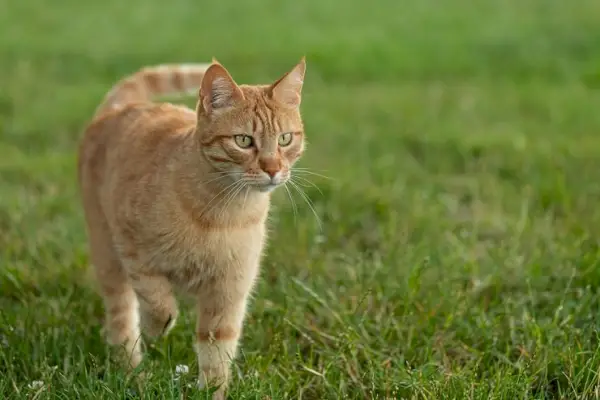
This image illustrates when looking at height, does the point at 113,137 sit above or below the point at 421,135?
above

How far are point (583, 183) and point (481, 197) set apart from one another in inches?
23.8

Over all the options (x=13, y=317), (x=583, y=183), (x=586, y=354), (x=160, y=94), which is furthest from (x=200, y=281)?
(x=583, y=183)

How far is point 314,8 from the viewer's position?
409 inches

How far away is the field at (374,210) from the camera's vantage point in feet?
11.1

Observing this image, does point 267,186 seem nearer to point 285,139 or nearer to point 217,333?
point 285,139

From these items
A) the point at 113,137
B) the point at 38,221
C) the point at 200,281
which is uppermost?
the point at 113,137

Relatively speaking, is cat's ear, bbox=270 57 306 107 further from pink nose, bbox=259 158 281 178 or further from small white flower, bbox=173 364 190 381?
small white flower, bbox=173 364 190 381

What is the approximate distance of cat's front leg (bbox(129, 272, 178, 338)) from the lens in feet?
10.9

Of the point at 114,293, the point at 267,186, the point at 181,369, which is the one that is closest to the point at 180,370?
Answer: the point at 181,369

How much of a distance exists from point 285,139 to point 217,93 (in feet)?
0.90

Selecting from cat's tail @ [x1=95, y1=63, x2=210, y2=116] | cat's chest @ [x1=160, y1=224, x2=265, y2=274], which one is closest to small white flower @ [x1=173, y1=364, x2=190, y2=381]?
cat's chest @ [x1=160, y1=224, x2=265, y2=274]

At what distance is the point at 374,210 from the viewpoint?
5.10 metres

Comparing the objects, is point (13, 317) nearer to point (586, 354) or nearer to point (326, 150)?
point (586, 354)

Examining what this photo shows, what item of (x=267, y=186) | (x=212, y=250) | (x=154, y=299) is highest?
(x=267, y=186)
